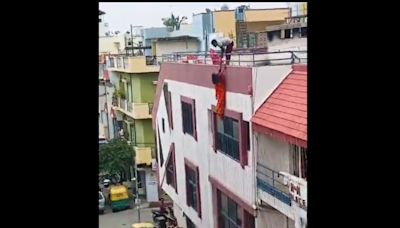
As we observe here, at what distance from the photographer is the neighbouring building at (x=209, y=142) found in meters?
3.10

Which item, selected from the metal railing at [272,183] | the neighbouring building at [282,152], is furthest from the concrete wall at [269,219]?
the metal railing at [272,183]

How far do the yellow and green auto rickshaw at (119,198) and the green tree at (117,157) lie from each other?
0.70 ft

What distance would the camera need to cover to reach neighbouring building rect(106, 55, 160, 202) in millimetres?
5562

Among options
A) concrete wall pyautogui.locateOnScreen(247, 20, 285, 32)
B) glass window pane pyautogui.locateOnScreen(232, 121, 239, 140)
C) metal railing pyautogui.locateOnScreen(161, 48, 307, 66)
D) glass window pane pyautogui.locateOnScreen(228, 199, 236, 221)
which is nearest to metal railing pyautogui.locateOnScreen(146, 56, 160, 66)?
concrete wall pyautogui.locateOnScreen(247, 20, 285, 32)

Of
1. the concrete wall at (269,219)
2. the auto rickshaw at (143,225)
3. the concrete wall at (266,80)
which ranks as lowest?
the auto rickshaw at (143,225)

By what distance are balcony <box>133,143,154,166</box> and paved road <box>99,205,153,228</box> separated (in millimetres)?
751

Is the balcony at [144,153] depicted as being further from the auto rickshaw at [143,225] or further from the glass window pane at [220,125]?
the glass window pane at [220,125]

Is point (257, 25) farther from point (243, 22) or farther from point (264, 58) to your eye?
point (264, 58)

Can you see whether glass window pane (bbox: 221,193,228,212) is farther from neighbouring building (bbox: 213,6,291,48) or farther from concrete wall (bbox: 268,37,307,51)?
neighbouring building (bbox: 213,6,291,48)

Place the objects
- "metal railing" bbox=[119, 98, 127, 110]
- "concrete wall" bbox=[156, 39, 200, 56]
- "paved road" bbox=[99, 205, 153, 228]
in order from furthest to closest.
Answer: "metal railing" bbox=[119, 98, 127, 110]
"concrete wall" bbox=[156, 39, 200, 56]
"paved road" bbox=[99, 205, 153, 228]

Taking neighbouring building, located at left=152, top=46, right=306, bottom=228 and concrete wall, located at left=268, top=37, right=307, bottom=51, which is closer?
neighbouring building, located at left=152, top=46, right=306, bottom=228
